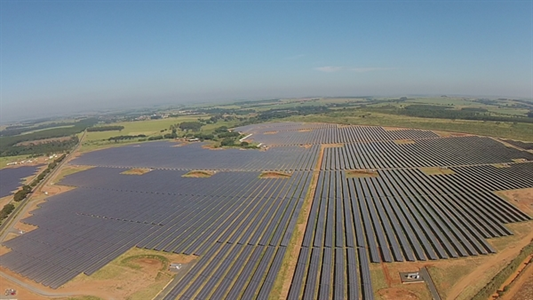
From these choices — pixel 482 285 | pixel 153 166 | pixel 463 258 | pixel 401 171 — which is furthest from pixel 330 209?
pixel 153 166

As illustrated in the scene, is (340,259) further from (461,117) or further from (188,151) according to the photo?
(461,117)

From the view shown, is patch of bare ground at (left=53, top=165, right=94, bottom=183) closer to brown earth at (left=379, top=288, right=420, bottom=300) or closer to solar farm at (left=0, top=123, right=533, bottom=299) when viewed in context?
solar farm at (left=0, top=123, right=533, bottom=299)

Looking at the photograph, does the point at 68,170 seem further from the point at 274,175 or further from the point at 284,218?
the point at 284,218

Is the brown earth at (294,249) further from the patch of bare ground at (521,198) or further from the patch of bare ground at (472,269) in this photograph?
the patch of bare ground at (521,198)

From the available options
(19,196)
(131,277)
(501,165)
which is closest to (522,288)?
(131,277)

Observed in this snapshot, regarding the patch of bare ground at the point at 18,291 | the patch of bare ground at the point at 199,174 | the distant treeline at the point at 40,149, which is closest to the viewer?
the patch of bare ground at the point at 18,291

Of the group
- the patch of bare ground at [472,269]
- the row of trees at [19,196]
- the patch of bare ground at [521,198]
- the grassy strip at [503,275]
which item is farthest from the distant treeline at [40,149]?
the patch of bare ground at [521,198]

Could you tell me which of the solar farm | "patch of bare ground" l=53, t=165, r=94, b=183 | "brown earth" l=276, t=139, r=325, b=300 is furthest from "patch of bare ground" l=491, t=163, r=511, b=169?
"patch of bare ground" l=53, t=165, r=94, b=183
